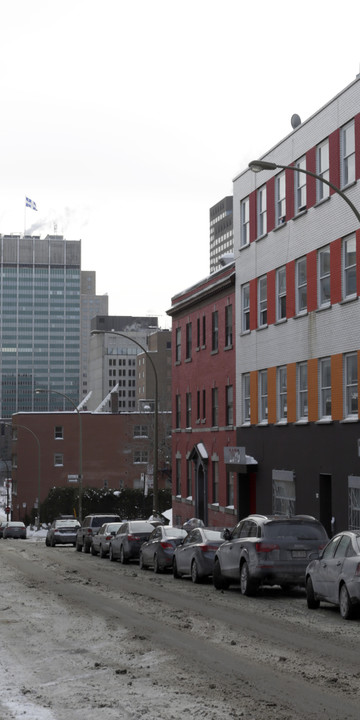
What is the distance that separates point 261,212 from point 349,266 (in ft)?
31.7

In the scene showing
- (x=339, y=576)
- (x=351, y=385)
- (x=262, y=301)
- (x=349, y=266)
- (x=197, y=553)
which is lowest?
(x=197, y=553)

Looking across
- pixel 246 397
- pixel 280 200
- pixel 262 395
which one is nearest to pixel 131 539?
pixel 262 395

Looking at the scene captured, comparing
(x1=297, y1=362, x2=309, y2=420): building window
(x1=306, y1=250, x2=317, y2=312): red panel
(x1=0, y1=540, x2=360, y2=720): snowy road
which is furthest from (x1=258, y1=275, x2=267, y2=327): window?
(x1=0, y1=540, x2=360, y2=720): snowy road

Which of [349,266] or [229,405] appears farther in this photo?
[229,405]

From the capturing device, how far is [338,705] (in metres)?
9.74

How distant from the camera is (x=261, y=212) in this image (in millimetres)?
42281

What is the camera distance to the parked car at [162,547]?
29000mm

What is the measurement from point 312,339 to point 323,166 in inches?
229

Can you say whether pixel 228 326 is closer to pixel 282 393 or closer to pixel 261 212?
pixel 261 212

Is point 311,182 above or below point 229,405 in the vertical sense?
above

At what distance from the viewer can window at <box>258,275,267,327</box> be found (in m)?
41.5

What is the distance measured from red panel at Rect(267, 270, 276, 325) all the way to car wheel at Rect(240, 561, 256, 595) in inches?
765

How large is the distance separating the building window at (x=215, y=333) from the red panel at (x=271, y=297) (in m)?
8.03

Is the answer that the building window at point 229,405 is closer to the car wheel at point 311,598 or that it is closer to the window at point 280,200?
the window at point 280,200
